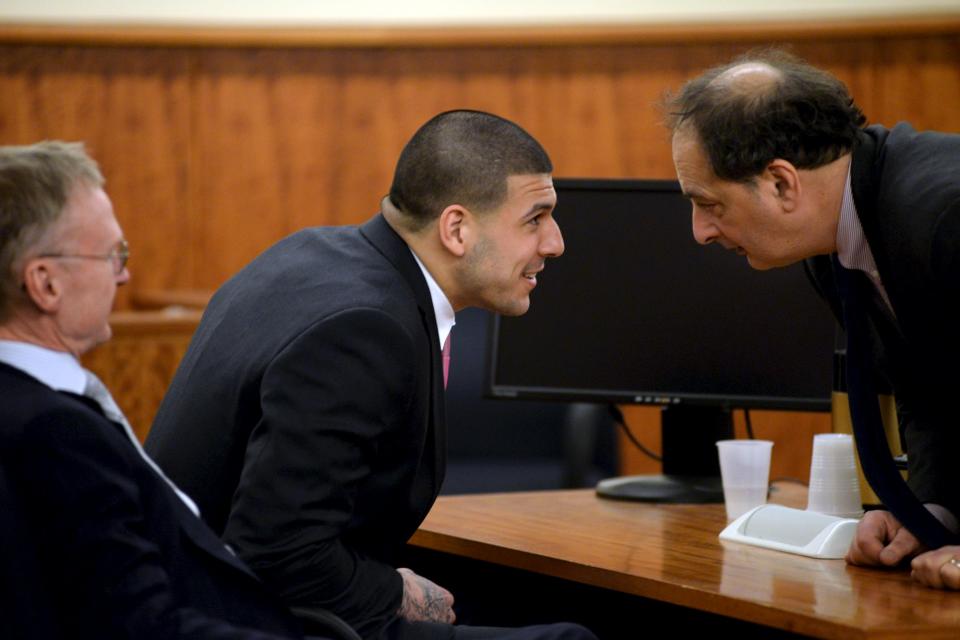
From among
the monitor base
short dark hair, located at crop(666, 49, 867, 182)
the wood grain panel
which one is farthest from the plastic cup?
the wood grain panel

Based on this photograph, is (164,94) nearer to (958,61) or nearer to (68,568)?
(958,61)

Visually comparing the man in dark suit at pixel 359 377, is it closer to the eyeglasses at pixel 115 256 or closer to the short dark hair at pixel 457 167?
the short dark hair at pixel 457 167

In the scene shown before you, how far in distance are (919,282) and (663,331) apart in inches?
32.2

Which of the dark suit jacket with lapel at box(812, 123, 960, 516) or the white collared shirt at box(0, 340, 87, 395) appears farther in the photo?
the dark suit jacket with lapel at box(812, 123, 960, 516)

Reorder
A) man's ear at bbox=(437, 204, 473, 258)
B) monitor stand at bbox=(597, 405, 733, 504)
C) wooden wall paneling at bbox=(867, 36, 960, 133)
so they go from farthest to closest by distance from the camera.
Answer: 1. wooden wall paneling at bbox=(867, 36, 960, 133)
2. monitor stand at bbox=(597, 405, 733, 504)
3. man's ear at bbox=(437, 204, 473, 258)

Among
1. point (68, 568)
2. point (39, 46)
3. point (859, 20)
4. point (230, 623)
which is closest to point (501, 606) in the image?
point (230, 623)

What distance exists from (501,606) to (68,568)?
1.09 meters

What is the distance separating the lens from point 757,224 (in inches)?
79.3

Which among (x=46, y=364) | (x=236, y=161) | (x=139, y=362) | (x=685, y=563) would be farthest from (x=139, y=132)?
(x=46, y=364)

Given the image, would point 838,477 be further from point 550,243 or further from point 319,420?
point 319,420

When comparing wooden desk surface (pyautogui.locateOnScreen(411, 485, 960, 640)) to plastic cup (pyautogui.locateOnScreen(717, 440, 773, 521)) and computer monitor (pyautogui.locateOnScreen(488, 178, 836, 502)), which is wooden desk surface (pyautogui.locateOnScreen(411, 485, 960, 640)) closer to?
plastic cup (pyautogui.locateOnScreen(717, 440, 773, 521))

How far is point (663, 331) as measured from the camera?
2.53 meters

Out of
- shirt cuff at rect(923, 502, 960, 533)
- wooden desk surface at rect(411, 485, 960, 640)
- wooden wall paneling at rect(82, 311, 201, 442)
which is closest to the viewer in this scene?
wooden desk surface at rect(411, 485, 960, 640)

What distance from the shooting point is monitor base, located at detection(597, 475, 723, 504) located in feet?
7.95
